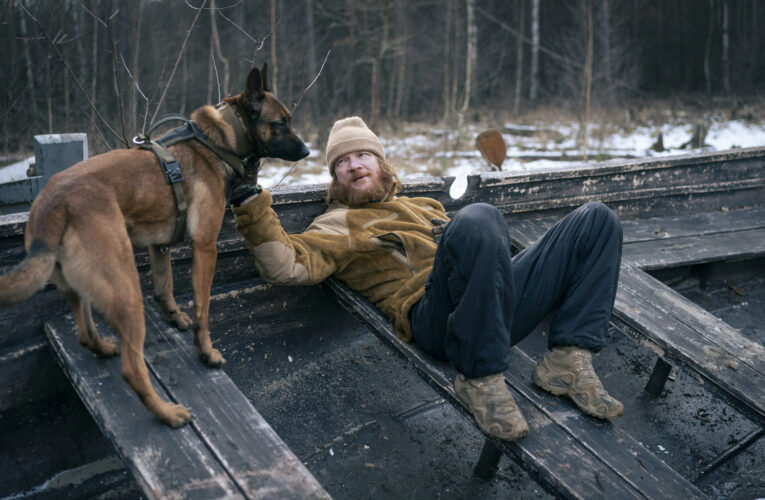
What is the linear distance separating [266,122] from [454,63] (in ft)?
61.0

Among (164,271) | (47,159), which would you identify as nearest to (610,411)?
(164,271)

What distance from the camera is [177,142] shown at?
7.42ft

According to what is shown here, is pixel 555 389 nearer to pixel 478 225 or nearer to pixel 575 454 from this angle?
pixel 575 454

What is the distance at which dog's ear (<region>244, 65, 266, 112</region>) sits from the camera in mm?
2295

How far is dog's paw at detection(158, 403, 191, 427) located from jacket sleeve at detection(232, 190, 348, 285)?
0.76 meters

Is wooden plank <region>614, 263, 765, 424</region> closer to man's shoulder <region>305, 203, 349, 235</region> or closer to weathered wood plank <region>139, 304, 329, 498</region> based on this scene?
man's shoulder <region>305, 203, 349, 235</region>

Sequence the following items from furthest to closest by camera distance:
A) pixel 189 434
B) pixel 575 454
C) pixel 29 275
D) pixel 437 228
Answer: pixel 437 228, pixel 575 454, pixel 189 434, pixel 29 275

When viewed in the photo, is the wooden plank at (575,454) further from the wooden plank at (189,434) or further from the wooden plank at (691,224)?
the wooden plank at (691,224)

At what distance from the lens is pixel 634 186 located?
15.6 feet

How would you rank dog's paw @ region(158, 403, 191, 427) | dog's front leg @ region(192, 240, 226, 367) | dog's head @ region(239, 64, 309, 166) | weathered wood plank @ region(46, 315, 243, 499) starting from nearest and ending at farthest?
weathered wood plank @ region(46, 315, 243, 499) → dog's paw @ region(158, 403, 191, 427) → dog's front leg @ region(192, 240, 226, 367) → dog's head @ region(239, 64, 309, 166)

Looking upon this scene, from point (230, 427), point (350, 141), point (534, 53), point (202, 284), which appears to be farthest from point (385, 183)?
point (534, 53)

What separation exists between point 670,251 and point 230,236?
3101mm

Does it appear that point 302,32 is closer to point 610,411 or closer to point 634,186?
point 634,186

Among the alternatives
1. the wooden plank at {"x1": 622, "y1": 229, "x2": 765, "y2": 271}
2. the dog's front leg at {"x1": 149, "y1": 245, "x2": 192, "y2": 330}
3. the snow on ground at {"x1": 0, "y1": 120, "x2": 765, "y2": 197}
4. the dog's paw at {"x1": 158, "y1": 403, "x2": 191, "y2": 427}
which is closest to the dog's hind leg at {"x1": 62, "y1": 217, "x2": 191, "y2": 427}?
the dog's paw at {"x1": 158, "y1": 403, "x2": 191, "y2": 427}
